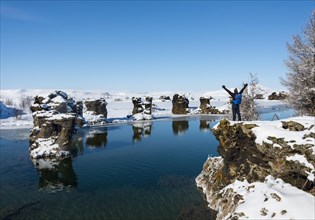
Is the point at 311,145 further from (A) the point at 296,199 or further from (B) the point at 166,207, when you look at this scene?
(B) the point at 166,207

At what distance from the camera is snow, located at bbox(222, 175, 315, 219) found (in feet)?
49.1

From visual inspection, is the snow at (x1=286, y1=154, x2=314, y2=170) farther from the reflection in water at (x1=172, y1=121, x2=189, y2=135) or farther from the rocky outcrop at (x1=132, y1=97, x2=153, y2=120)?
the rocky outcrop at (x1=132, y1=97, x2=153, y2=120)

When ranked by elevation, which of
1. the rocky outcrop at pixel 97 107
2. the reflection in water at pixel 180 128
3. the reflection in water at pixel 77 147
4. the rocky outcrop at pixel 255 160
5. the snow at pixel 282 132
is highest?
the rocky outcrop at pixel 97 107

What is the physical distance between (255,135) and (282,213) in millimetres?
6735

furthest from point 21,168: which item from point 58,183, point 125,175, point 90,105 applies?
point 90,105

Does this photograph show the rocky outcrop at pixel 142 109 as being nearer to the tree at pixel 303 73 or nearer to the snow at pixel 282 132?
the tree at pixel 303 73

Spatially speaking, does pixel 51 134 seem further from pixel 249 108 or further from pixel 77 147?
pixel 249 108

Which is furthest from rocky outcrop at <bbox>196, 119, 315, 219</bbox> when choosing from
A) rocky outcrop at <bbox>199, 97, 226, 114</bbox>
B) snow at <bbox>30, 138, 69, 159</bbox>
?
rocky outcrop at <bbox>199, 97, 226, 114</bbox>

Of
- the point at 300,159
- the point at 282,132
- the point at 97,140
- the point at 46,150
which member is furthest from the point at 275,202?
the point at 97,140

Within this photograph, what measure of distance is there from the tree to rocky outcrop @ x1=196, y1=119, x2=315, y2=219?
40.0 feet

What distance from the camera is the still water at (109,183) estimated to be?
24312 mm

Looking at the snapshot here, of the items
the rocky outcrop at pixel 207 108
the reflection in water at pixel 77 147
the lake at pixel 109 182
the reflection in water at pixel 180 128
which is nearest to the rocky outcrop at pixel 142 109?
the reflection in water at pixel 180 128

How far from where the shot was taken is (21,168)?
3903 centimetres

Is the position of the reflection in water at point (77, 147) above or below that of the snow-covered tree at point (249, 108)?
below
